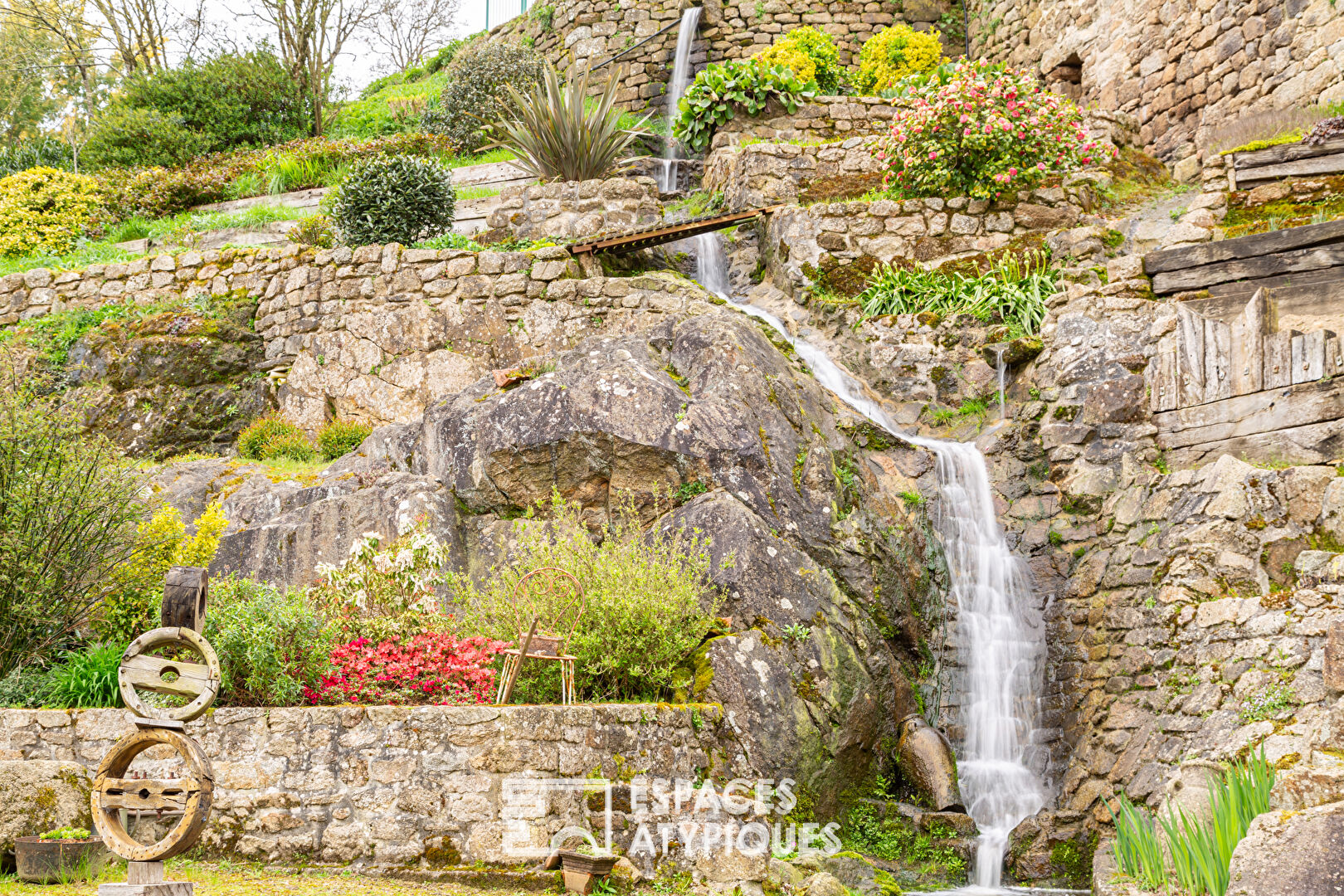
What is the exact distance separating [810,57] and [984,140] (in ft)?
17.2

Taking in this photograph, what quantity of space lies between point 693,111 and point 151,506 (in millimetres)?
9687

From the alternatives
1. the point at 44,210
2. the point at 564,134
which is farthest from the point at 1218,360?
the point at 44,210

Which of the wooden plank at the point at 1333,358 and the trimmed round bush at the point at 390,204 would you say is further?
the trimmed round bush at the point at 390,204

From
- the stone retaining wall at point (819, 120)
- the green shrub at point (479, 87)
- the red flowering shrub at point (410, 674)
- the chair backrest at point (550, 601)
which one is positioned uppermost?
the green shrub at point (479, 87)

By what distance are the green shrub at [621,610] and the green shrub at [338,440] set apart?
4180mm

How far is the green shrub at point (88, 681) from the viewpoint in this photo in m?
6.10

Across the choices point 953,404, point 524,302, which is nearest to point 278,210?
point 524,302

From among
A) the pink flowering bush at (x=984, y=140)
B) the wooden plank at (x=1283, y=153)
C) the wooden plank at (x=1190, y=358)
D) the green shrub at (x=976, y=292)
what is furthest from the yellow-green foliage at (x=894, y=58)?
the wooden plank at (x=1190, y=358)

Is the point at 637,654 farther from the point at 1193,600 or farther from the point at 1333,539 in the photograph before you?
the point at 1333,539

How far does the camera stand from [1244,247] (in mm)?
8477

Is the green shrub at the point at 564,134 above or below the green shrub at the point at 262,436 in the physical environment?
above

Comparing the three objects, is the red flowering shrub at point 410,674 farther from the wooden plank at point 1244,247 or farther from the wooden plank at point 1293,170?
the wooden plank at point 1293,170

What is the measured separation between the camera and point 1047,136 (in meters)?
11.5

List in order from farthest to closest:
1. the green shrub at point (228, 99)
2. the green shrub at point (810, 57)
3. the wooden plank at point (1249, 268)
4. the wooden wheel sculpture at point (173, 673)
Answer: the green shrub at point (228, 99), the green shrub at point (810, 57), the wooden plank at point (1249, 268), the wooden wheel sculpture at point (173, 673)
